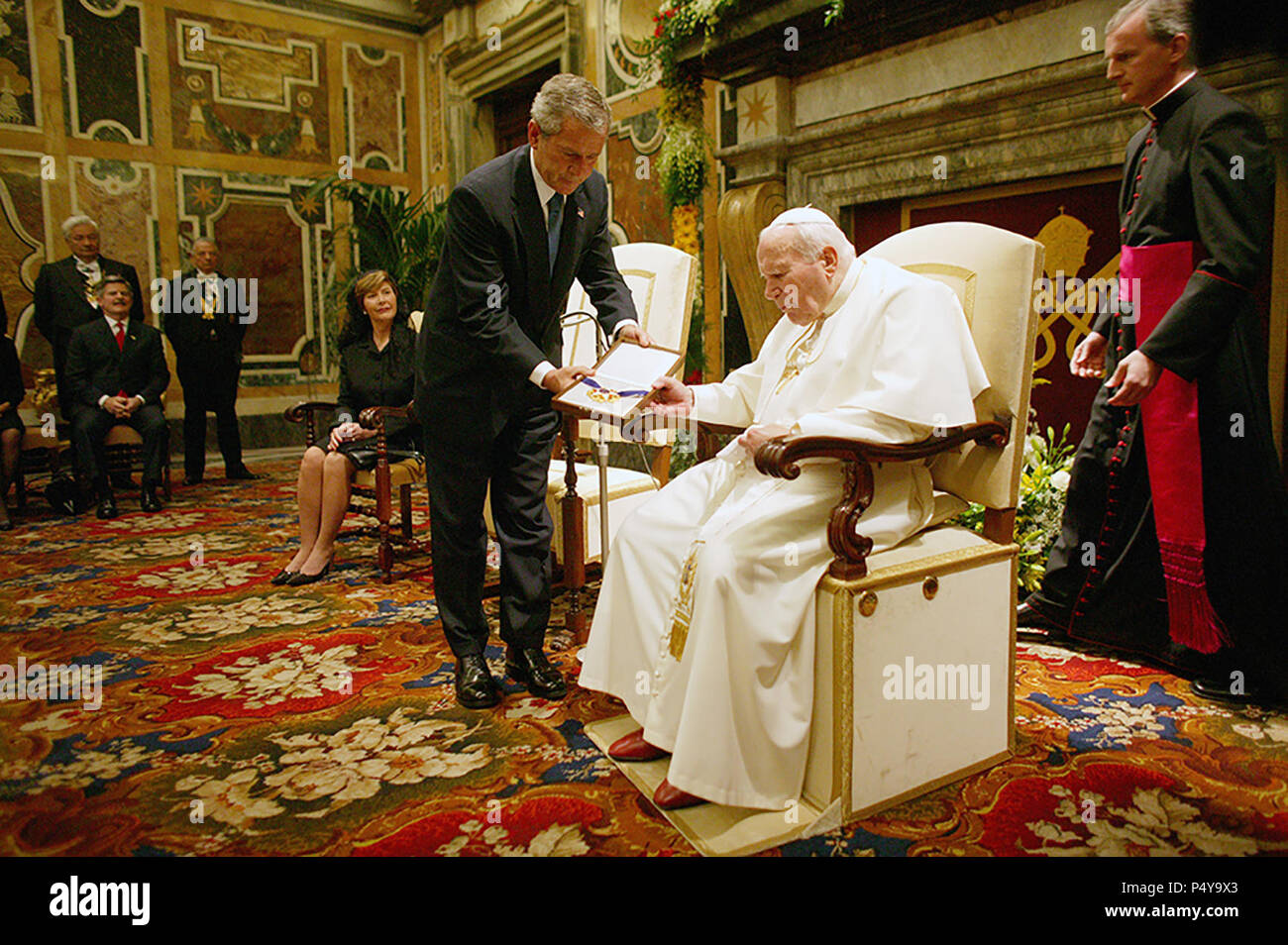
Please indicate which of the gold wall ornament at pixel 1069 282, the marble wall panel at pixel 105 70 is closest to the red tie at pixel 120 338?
the marble wall panel at pixel 105 70

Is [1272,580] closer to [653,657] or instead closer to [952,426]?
[952,426]

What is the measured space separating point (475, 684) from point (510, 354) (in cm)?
97

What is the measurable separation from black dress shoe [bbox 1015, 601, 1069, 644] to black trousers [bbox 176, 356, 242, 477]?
580cm

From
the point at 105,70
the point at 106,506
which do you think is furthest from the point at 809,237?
the point at 105,70

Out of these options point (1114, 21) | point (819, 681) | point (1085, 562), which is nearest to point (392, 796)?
point (819, 681)

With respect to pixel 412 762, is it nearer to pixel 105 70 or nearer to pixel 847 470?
pixel 847 470

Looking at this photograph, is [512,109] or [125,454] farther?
[512,109]

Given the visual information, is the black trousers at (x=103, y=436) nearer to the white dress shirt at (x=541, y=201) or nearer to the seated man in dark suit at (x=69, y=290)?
the seated man in dark suit at (x=69, y=290)

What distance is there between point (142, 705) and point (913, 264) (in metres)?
2.55

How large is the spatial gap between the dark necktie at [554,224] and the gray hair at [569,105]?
0.81ft

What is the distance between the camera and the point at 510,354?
2377 millimetres

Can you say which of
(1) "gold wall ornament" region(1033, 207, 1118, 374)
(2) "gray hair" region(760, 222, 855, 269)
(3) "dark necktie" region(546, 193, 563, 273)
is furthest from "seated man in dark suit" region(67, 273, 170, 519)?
(1) "gold wall ornament" region(1033, 207, 1118, 374)

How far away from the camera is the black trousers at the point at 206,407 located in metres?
6.55

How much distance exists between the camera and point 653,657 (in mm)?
2143
